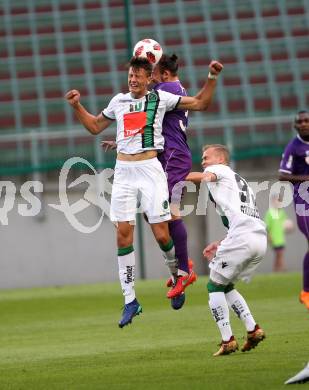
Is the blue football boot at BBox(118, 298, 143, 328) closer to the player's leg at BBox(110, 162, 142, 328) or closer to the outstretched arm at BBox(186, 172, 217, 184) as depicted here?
the player's leg at BBox(110, 162, 142, 328)

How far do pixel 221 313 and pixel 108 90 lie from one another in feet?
53.7

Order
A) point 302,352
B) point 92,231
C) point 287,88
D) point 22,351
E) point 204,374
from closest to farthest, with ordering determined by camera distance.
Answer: point 204,374 < point 302,352 < point 22,351 < point 92,231 < point 287,88

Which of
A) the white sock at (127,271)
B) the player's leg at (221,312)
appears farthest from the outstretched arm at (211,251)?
the white sock at (127,271)

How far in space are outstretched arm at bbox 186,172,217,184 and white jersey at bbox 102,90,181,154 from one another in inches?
35.2

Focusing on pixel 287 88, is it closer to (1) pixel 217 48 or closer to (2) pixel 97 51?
(1) pixel 217 48

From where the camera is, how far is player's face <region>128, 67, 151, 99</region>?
9.42 metres

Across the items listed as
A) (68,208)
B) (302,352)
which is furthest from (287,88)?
(302,352)

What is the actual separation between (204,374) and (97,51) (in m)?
18.9

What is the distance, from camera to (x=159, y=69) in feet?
33.0

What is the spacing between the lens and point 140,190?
9.65 metres

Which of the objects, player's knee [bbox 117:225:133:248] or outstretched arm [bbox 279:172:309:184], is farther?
outstretched arm [bbox 279:172:309:184]

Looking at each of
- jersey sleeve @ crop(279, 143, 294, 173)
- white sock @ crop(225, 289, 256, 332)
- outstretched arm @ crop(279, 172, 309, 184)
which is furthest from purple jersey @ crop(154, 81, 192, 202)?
jersey sleeve @ crop(279, 143, 294, 173)

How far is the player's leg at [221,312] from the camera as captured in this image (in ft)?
28.9

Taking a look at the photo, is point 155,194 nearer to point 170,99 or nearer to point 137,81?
point 170,99
